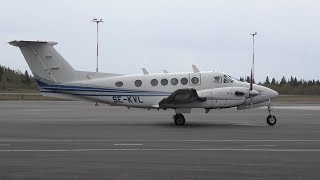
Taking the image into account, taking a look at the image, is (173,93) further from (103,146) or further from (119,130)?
(103,146)

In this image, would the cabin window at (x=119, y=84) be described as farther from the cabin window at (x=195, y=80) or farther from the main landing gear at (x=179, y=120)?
the cabin window at (x=195, y=80)

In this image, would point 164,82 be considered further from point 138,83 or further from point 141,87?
point 138,83

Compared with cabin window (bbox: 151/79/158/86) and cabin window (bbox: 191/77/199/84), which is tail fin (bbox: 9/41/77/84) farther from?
cabin window (bbox: 191/77/199/84)

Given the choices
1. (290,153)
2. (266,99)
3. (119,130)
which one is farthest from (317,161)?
(266,99)

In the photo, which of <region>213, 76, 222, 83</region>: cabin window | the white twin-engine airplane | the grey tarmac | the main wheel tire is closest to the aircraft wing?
the white twin-engine airplane

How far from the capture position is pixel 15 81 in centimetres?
12962

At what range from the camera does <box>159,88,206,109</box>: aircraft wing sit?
86.4ft

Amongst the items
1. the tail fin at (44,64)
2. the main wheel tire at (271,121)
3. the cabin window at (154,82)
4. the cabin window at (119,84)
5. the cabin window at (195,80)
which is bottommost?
the main wheel tire at (271,121)

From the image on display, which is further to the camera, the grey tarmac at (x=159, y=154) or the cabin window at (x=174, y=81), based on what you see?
the cabin window at (x=174, y=81)

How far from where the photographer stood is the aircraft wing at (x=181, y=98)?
26.3m

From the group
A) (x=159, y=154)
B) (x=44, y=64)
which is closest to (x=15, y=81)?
(x=44, y=64)

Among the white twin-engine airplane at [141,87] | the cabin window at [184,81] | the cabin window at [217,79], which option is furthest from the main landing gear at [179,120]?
the cabin window at [217,79]

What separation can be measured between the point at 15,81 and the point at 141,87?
107 meters

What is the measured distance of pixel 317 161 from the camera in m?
13.8
